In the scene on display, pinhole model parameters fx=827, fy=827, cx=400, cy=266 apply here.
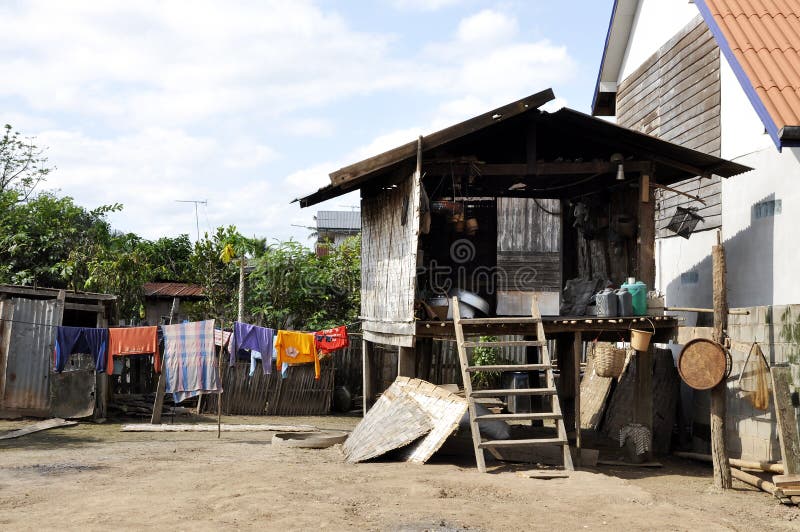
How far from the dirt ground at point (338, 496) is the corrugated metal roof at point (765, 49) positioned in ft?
14.7

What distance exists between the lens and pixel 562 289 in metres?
14.4

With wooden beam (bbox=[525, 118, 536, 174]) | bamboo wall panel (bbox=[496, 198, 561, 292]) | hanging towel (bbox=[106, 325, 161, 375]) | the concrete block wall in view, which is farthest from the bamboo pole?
hanging towel (bbox=[106, 325, 161, 375])

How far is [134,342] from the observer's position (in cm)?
1493

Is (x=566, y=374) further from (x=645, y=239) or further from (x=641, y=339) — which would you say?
(x=645, y=239)

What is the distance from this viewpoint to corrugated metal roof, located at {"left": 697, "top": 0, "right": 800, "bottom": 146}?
10.0 m

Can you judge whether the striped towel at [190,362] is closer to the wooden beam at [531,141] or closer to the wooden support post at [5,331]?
the wooden support post at [5,331]

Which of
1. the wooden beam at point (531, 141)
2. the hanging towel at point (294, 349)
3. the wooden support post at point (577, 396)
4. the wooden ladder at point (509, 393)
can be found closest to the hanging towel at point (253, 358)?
the hanging towel at point (294, 349)

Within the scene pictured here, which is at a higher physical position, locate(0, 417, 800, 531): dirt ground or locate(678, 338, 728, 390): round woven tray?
locate(678, 338, 728, 390): round woven tray

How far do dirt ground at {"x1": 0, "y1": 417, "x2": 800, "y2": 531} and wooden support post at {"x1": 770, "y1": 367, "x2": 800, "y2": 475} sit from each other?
464mm

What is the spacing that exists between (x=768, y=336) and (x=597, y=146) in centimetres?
423

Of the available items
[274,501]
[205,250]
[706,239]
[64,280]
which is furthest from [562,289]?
[64,280]

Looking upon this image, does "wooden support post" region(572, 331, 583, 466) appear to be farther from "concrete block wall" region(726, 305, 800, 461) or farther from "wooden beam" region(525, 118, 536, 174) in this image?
"wooden beam" region(525, 118, 536, 174)

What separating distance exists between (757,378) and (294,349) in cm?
881

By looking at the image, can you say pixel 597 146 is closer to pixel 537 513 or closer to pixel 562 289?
pixel 562 289
